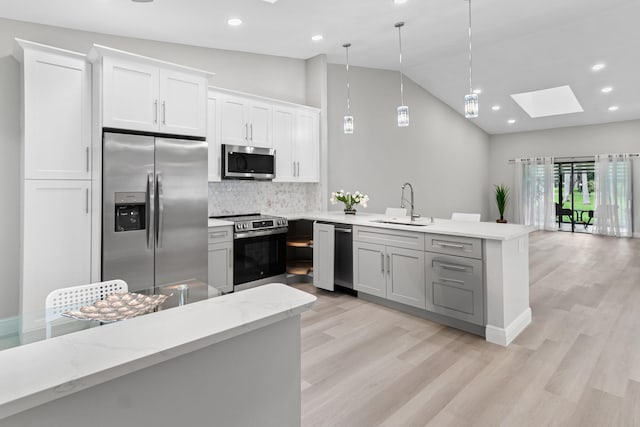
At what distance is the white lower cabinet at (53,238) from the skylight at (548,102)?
7.97 meters

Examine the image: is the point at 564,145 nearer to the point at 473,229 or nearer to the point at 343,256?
the point at 473,229

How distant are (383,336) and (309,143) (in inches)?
116

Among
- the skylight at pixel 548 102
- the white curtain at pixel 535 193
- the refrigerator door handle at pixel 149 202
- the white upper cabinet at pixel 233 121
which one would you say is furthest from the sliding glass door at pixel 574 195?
the refrigerator door handle at pixel 149 202

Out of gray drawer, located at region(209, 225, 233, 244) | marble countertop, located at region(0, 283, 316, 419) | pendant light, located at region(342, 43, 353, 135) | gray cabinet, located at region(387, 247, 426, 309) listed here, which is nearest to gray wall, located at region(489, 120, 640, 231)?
pendant light, located at region(342, 43, 353, 135)

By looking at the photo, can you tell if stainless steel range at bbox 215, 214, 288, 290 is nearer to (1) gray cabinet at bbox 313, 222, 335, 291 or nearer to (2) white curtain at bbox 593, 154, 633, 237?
(1) gray cabinet at bbox 313, 222, 335, 291

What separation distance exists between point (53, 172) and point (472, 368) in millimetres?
3658

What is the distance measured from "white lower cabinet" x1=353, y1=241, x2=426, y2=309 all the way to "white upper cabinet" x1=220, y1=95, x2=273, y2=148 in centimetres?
183

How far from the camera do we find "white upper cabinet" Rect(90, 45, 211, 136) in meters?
3.09

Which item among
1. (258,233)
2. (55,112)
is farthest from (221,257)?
(55,112)

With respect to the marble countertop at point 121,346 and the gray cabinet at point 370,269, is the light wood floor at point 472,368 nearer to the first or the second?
the gray cabinet at point 370,269

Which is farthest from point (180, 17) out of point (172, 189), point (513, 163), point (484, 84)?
point (513, 163)

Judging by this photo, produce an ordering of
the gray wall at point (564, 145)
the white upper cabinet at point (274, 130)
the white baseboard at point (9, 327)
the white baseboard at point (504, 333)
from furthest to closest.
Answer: the gray wall at point (564, 145) → the white upper cabinet at point (274, 130) → the white baseboard at point (504, 333) → the white baseboard at point (9, 327)

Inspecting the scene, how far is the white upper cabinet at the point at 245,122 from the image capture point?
165 inches

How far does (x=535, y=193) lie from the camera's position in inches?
369
